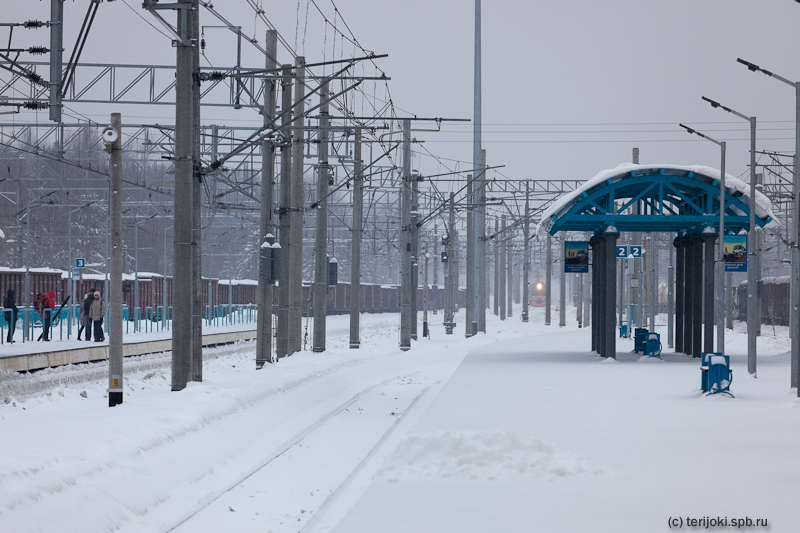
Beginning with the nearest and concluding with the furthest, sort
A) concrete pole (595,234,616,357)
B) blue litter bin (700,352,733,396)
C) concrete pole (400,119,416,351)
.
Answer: blue litter bin (700,352,733,396) → concrete pole (595,234,616,357) → concrete pole (400,119,416,351)

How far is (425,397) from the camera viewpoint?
2228cm

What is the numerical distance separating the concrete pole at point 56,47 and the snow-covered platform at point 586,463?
954 cm

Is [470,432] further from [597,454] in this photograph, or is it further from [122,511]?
[122,511]

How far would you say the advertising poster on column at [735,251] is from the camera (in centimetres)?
3086

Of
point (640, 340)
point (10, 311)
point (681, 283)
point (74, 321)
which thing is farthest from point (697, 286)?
Result: point (74, 321)

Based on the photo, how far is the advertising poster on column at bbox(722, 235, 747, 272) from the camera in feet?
101

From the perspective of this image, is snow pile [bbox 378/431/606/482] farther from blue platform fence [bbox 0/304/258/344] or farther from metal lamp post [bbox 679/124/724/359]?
blue platform fence [bbox 0/304/258/344]

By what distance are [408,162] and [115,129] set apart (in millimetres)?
21900

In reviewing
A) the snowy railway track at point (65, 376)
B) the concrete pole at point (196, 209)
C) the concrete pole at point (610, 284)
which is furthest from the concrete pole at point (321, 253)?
the concrete pole at point (196, 209)

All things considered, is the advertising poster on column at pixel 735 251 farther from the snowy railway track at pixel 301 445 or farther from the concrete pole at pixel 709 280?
the snowy railway track at pixel 301 445

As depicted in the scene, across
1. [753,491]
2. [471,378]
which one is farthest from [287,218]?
[753,491]

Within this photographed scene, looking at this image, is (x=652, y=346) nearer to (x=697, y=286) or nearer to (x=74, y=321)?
(x=697, y=286)

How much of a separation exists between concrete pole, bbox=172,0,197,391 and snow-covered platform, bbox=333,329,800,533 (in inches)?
184

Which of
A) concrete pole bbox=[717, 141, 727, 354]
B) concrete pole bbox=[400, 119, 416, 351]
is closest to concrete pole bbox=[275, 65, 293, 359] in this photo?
concrete pole bbox=[400, 119, 416, 351]
